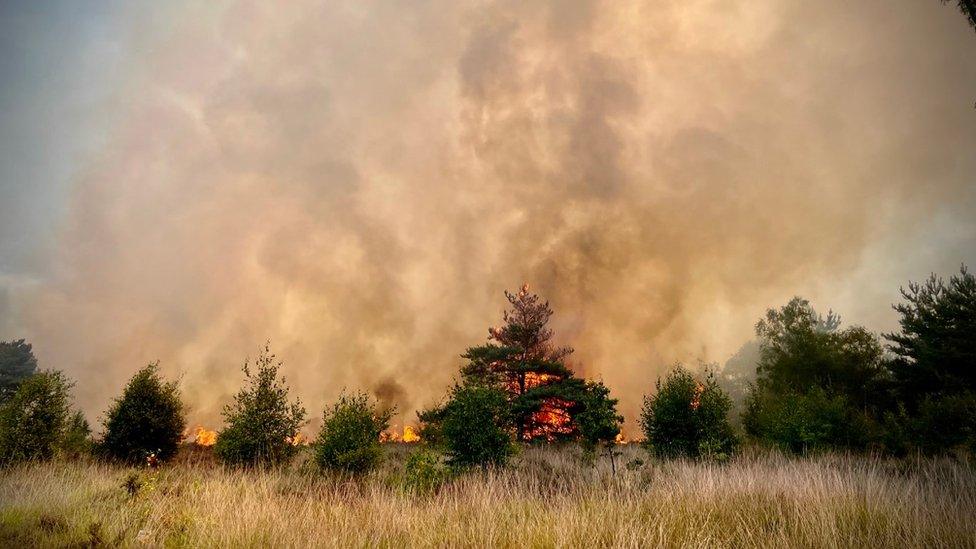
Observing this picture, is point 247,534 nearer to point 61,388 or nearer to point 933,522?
point 933,522

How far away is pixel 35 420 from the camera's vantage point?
13414 mm

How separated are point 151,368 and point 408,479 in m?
12.4

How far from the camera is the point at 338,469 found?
12406 mm

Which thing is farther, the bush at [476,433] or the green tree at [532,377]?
the green tree at [532,377]

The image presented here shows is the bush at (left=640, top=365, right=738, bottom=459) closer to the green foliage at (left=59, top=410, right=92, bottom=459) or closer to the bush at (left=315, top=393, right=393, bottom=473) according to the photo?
the bush at (left=315, top=393, right=393, bottom=473)

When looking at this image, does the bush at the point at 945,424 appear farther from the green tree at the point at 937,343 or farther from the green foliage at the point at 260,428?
the green foliage at the point at 260,428

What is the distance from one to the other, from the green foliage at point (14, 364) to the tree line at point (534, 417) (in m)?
30.5

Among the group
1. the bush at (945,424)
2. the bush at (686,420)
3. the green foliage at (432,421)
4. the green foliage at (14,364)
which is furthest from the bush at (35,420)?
the green foliage at (14,364)

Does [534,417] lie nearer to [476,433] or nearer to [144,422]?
[476,433]

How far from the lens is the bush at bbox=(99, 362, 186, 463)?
1513cm

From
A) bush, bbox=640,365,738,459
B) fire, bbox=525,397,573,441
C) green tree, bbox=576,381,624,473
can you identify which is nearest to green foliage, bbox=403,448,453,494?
green tree, bbox=576,381,624,473

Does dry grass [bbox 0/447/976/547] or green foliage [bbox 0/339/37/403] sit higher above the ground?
green foliage [bbox 0/339/37/403]

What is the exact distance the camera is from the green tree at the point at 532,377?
25.2 m

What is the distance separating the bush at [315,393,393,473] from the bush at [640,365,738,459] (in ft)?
35.8
